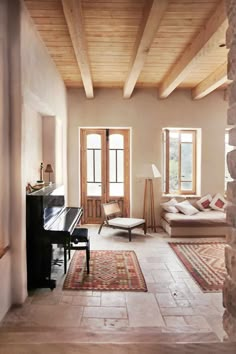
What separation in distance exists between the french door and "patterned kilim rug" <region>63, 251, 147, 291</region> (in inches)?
93.1

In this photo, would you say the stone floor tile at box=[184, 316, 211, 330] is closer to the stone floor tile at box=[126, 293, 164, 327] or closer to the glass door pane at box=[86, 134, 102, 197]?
the stone floor tile at box=[126, 293, 164, 327]

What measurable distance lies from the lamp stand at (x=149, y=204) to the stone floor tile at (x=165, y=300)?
3.65 meters

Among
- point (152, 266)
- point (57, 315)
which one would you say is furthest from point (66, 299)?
point (152, 266)

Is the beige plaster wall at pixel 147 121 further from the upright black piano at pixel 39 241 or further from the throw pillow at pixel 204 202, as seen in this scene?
the upright black piano at pixel 39 241

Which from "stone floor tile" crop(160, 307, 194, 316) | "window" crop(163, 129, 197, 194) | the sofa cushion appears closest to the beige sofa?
the sofa cushion

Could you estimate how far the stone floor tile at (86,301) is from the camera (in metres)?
3.37

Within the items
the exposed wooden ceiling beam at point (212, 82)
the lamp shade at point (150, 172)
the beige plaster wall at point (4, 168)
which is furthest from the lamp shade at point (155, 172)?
the beige plaster wall at point (4, 168)

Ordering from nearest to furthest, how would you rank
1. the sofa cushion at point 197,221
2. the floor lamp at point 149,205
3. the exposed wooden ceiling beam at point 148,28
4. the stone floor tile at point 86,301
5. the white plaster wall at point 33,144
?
the exposed wooden ceiling beam at point 148,28
the stone floor tile at point 86,301
the white plaster wall at point 33,144
the sofa cushion at point 197,221
the floor lamp at point 149,205

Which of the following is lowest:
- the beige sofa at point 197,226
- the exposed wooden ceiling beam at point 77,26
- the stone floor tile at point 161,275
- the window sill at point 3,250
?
the stone floor tile at point 161,275

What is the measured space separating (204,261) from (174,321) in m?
1.98

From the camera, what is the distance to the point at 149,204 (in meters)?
7.29

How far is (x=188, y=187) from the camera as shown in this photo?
760 centimetres

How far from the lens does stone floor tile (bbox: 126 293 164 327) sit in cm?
298

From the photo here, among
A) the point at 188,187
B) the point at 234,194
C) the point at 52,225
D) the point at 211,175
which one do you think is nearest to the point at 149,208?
the point at 188,187
